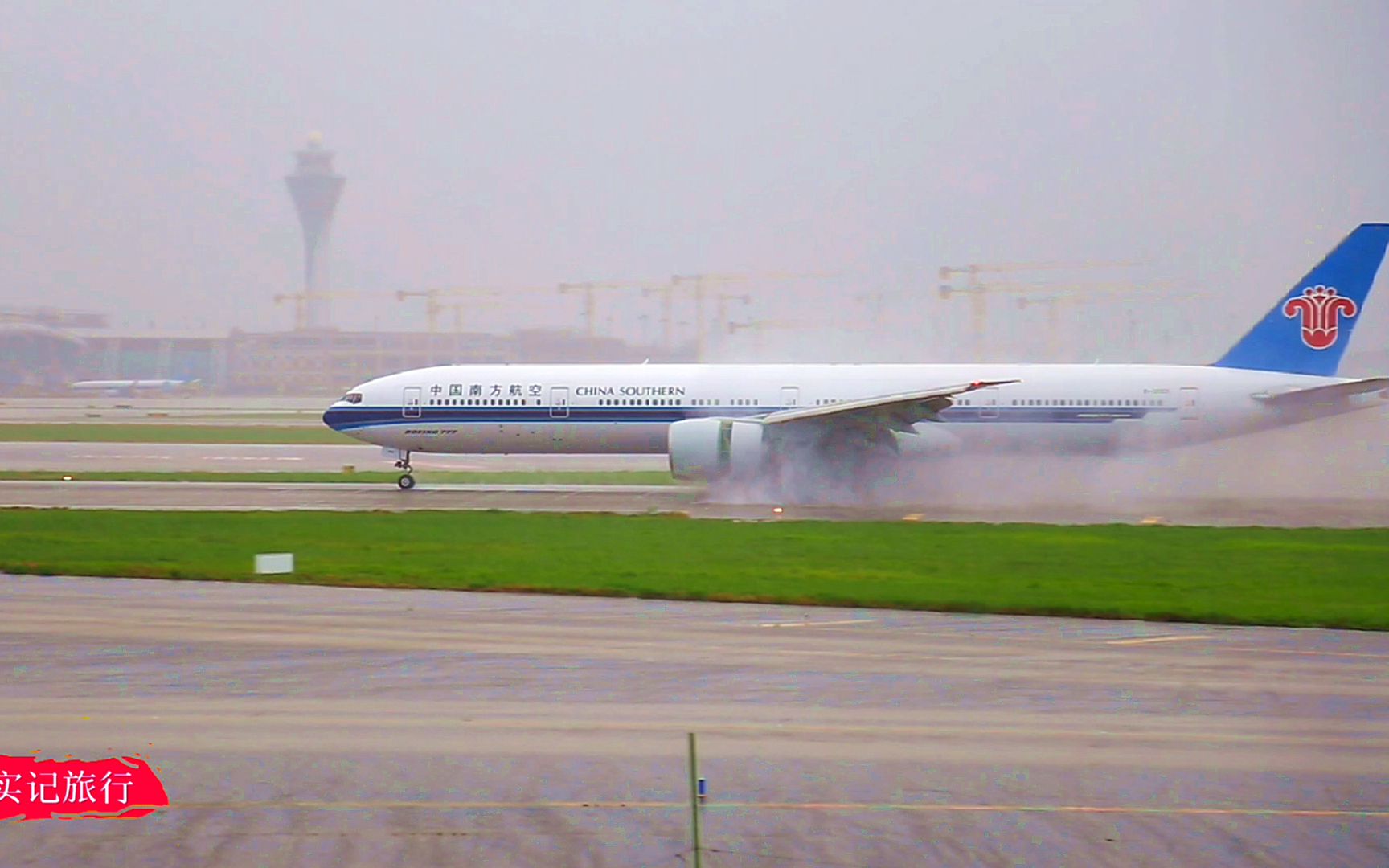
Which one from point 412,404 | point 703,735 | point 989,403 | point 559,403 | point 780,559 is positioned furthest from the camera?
point 412,404

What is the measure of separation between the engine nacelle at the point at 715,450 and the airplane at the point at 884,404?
34mm

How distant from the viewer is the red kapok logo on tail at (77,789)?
A: 732cm

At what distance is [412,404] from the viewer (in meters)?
32.0

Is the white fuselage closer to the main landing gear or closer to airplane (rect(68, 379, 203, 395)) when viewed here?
the main landing gear

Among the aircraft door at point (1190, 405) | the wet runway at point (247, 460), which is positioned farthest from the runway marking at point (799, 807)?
the wet runway at point (247, 460)

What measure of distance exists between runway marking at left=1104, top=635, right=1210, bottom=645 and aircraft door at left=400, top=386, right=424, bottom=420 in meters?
21.9

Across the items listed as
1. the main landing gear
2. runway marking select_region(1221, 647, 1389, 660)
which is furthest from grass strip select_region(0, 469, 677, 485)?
runway marking select_region(1221, 647, 1389, 660)

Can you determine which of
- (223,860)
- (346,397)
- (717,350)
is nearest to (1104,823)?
(223,860)

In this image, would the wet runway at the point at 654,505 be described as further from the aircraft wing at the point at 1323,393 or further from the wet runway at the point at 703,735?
the wet runway at the point at 703,735

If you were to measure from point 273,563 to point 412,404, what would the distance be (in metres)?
14.4

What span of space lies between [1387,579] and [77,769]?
15538mm

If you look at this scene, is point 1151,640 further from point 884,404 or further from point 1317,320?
point 1317,320

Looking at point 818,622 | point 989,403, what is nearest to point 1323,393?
point 989,403

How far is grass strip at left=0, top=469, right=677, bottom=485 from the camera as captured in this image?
32.9 meters
